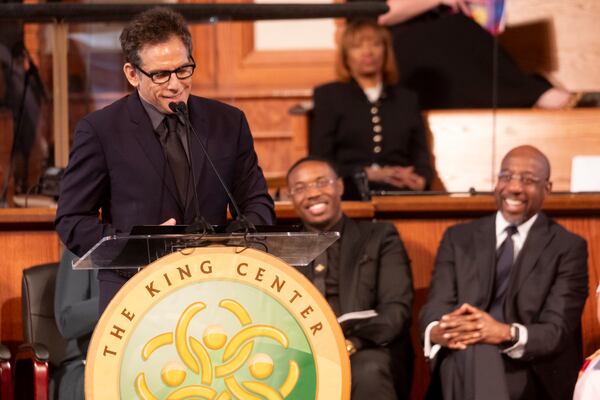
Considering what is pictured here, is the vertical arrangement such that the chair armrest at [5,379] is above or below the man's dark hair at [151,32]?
below

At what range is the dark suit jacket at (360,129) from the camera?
218 inches

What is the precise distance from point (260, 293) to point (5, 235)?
2266 mm

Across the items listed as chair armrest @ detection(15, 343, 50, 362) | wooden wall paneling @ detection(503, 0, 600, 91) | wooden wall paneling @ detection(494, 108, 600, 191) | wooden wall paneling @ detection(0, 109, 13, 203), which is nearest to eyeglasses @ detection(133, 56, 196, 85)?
chair armrest @ detection(15, 343, 50, 362)

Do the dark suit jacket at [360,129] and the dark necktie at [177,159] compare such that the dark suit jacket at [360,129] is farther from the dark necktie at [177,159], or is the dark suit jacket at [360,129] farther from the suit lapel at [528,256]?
the dark necktie at [177,159]

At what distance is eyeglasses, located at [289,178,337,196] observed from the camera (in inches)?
175

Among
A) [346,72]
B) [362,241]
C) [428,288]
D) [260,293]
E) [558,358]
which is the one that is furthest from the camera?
[346,72]

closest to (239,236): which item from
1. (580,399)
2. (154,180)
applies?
(154,180)

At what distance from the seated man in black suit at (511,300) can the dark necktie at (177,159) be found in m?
1.40


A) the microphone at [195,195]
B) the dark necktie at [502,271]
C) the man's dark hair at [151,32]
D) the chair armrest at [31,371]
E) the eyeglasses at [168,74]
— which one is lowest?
the chair armrest at [31,371]

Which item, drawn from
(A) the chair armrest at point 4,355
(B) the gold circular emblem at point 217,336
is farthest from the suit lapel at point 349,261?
(B) the gold circular emblem at point 217,336

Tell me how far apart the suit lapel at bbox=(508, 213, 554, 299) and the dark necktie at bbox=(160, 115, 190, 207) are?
1.66 meters

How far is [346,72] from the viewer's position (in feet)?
18.5

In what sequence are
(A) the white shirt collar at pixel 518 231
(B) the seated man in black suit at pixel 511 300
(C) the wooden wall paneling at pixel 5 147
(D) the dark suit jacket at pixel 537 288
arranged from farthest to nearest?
(C) the wooden wall paneling at pixel 5 147 → (A) the white shirt collar at pixel 518 231 → (D) the dark suit jacket at pixel 537 288 → (B) the seated man in black suit at pixel 511 300

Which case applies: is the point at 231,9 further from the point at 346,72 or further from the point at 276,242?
the point at 276,242
